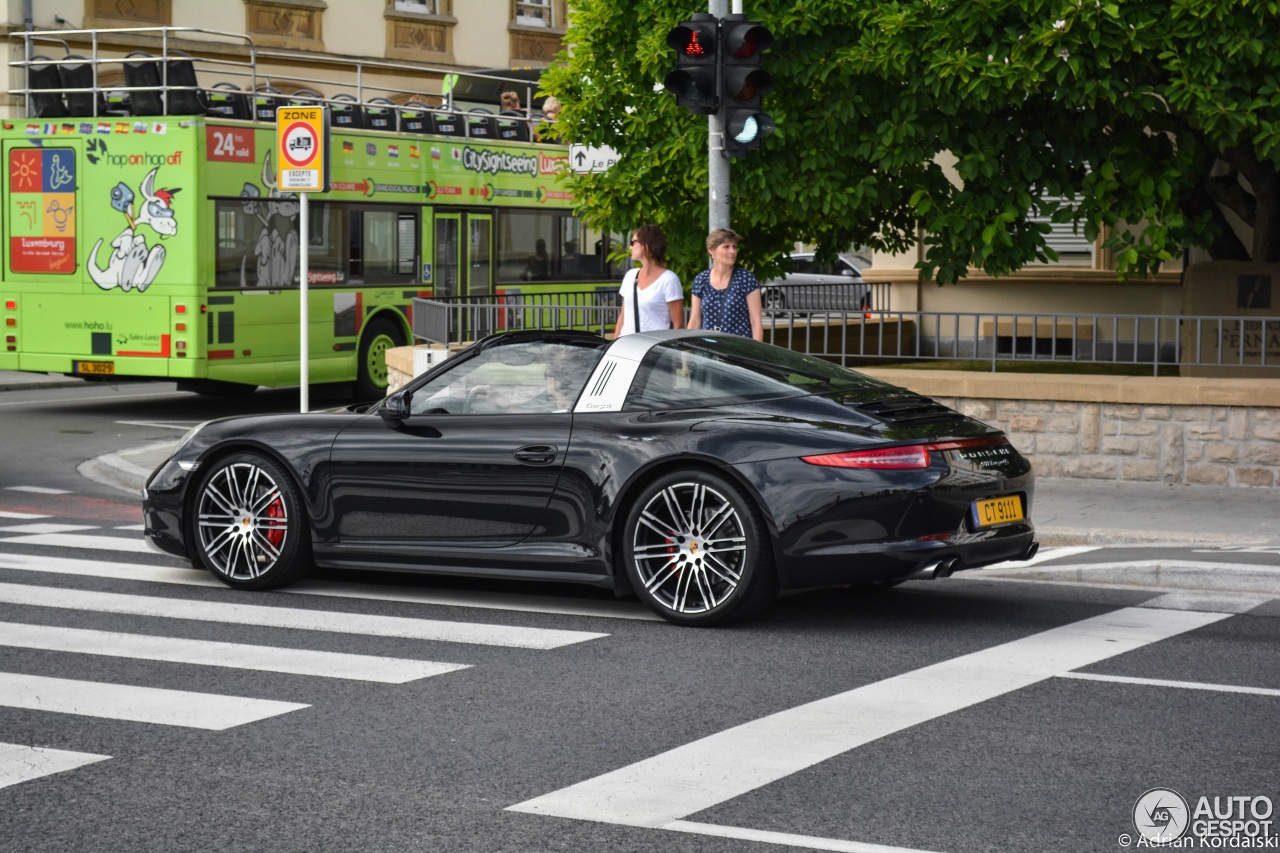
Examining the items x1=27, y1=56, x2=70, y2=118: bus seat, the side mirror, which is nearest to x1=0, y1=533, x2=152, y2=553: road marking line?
the side mirror

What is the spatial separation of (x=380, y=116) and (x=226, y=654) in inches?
565

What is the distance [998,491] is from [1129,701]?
155 cm

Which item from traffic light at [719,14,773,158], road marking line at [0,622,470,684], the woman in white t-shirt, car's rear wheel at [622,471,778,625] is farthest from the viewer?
traffic light at [719,14,773,158]

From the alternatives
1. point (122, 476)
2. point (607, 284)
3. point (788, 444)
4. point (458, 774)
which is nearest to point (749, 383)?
point (788, 444)

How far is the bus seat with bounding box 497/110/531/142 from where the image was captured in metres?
23.2

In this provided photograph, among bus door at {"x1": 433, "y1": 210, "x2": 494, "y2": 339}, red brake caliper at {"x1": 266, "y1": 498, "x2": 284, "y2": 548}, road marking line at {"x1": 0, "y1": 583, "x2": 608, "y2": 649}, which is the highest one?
bus door at {"x1": 433, "y1": 210, "x2": 494, "y2": 339}

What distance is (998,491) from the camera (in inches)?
310

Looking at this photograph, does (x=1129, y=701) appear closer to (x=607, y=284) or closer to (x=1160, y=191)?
(x=1160, y=191)

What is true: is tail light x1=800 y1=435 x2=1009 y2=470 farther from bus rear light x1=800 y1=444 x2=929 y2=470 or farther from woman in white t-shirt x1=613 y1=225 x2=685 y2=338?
woman in white t-shirt x1=613 y1=225 x2=685 y2=338

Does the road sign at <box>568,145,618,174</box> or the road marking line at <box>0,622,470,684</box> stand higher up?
the road sign at <box>568,145,618,174</box>

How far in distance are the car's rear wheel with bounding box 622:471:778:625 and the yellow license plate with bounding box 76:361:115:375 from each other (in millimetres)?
12228

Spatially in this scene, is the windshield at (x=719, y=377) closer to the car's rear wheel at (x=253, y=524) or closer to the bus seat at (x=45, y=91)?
the car's rear wheel at (x=253, y=524)

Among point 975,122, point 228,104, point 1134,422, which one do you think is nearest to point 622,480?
point 1134,422

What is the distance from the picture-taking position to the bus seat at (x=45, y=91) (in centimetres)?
1898
